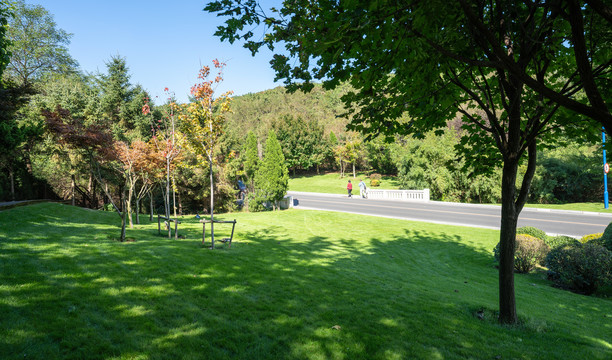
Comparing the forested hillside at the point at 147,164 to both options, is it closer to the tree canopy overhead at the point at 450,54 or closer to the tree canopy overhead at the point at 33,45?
the tree canopy overhead at the point at 33,45

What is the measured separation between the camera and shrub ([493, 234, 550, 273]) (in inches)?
383

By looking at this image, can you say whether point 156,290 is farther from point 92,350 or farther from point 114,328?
point 92,350

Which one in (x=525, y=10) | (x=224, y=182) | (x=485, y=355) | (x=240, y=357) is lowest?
(x=485, y=355)

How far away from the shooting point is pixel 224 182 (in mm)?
27875

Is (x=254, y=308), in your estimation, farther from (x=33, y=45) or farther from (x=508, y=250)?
(x=33, y=45)

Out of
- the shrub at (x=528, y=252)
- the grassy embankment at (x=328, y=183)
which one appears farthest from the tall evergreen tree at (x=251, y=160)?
the shrub at (x=528, y=252)

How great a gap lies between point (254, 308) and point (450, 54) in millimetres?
4261

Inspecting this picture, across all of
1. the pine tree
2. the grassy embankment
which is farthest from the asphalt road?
the grassy embankment

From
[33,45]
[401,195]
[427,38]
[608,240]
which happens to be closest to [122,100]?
[33,45]

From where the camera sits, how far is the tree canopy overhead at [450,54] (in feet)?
9.00

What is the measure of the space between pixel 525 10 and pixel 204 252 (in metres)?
8.03

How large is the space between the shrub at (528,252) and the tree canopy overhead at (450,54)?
547cm

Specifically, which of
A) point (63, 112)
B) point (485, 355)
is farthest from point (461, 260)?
point (63, 112)

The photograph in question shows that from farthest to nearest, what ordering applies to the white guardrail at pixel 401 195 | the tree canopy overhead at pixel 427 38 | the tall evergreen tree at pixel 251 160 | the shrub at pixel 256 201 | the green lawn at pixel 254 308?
the tall evergreen tree at pixel 251 160 < the white guardrail at pixel 401 195 < the shrub at pixel 256 201 < the green lawn at pixel 254 308 < the tree canopy overhead at pixel 427 38
